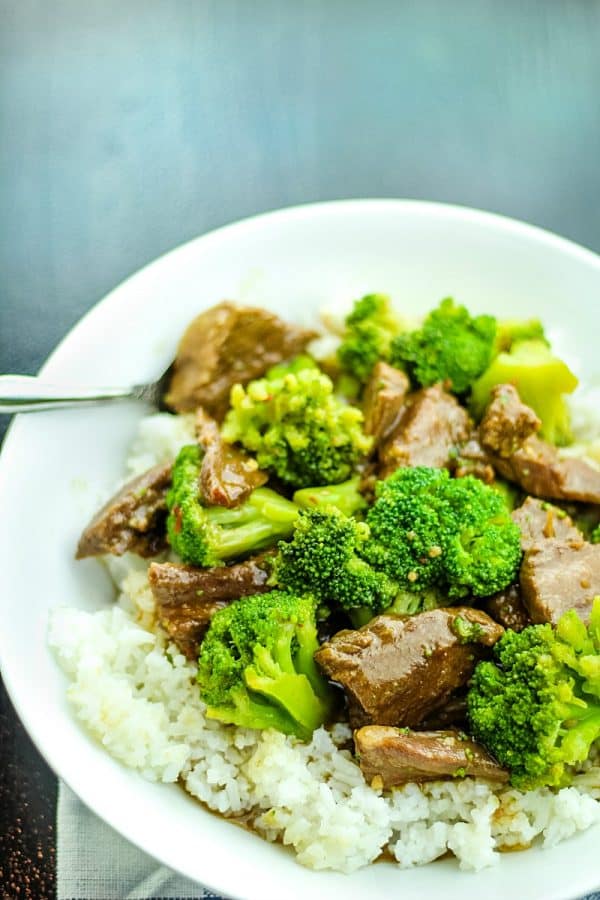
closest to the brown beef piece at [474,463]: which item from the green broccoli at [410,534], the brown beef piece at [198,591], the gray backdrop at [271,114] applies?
the green broccoli at [410,534]

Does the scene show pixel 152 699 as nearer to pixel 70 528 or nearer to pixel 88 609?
pixel 88 609

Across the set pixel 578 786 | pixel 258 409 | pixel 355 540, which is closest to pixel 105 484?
pixel 258 409

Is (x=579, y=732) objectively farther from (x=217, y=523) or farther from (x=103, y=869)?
(x=103, y=869)

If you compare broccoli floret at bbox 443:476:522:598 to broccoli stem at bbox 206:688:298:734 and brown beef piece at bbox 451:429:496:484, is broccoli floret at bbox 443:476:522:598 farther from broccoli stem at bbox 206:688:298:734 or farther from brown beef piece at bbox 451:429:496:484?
broccoli stem at bbox 206:688:298:734

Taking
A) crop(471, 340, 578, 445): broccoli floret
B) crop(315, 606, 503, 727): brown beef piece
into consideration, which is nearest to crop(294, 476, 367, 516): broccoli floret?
crop(315, 606, 503, 727): brown beef piece

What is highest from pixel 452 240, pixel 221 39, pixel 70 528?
pixel 221 39

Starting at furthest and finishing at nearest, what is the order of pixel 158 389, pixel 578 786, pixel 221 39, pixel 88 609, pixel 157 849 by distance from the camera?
pixel 221 39 → pixel 158 389 → pixel 88 609 → pixel 578 786 → pixel 157 849

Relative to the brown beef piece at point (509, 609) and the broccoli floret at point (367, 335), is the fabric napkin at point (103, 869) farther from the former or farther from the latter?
the broccoli floret at point (367, 335)

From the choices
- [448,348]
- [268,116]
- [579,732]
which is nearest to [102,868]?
[579,732]
